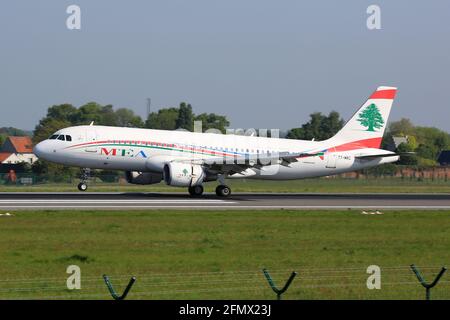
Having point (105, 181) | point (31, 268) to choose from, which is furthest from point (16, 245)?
point (105, 181)

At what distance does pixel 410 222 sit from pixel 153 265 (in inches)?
674

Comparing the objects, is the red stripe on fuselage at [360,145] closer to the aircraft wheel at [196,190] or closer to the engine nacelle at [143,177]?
the aircraft wheel at [196,190]

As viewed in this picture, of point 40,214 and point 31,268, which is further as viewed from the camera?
point 40,214

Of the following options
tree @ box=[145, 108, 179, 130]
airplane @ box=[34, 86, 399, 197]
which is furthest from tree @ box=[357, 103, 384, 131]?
tree @ box=[145, 108, 179, 130]

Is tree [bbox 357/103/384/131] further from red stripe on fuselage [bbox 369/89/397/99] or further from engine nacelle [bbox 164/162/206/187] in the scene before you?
engine nacelle [bbox 164/162/206/187]

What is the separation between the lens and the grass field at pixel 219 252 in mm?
18703

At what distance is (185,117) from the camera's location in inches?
4818

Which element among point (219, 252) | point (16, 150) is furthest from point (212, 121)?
point (219, 252)

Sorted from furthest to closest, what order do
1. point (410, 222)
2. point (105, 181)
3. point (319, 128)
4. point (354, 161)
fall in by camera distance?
point (319, 128) < point (105, 181) < point (354, 161) < point (410, 222)

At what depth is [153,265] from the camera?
907 inches

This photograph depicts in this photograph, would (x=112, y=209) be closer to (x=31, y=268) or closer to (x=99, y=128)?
(x=99, y=128)

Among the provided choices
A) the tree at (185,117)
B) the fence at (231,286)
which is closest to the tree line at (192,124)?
the tree at (185,117)

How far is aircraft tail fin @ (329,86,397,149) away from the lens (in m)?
59.6

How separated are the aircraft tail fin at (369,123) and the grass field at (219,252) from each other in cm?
1904
